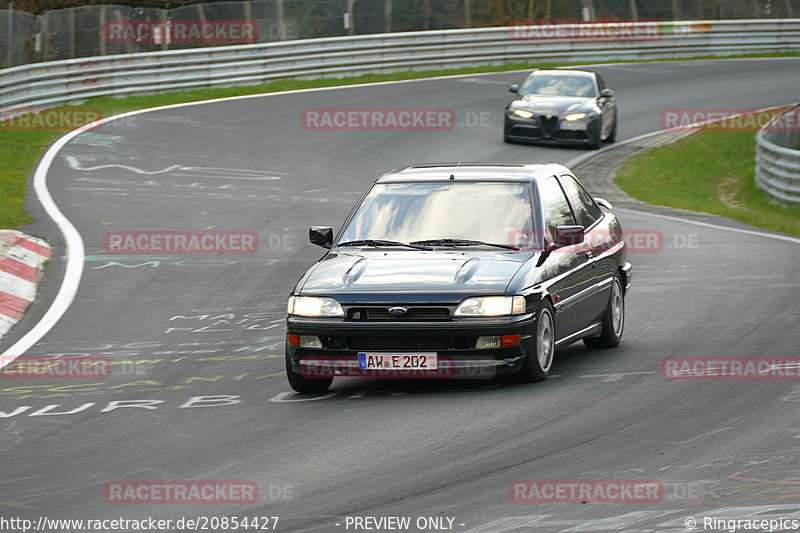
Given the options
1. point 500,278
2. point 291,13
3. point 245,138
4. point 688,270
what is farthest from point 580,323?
point 291,13

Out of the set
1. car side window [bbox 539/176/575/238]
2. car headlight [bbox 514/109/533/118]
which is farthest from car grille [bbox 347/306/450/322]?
car headlight [bbox 514/109/533/118]

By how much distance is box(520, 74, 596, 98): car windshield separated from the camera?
27.2m

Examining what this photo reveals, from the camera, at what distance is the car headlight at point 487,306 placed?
27.3 feet

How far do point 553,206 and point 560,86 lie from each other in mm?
18064

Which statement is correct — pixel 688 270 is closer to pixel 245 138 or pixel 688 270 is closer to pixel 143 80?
pixel 245 138

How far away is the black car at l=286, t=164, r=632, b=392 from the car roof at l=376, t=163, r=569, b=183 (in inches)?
0.6

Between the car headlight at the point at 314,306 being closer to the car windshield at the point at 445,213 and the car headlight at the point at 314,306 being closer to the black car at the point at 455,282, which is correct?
the black car at the point at 455,282

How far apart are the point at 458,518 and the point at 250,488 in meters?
1.18

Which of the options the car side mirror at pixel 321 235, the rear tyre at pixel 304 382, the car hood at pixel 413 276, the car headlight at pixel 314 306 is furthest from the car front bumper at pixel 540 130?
the car headlight at pixel 314 306

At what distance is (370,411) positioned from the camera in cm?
812

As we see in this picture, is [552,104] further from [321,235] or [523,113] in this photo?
[321,235]

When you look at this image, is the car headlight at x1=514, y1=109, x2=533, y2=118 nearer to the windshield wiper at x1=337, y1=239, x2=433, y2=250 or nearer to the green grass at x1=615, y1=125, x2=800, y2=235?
the green grass at x1=615, y1=125, x2=800, y2=235

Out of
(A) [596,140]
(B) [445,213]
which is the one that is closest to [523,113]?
(A) [596,140]

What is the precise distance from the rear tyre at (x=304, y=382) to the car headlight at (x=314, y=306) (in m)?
0.30
